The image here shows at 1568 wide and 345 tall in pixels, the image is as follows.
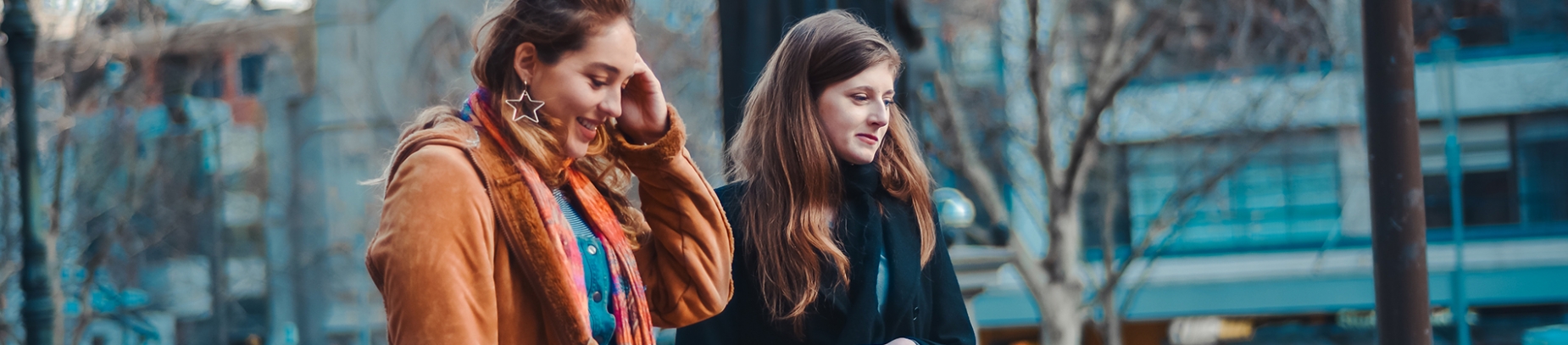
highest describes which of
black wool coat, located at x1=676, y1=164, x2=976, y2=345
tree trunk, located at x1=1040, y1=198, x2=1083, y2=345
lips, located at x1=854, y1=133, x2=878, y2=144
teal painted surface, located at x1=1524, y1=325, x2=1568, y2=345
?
lips, located at x1=854, y1=133, x2=878, y2=144

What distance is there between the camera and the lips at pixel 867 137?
270 cm

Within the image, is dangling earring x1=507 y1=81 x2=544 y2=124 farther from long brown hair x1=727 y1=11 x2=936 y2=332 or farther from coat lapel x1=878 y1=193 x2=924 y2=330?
coat lapel x1=878 y1=193 x2=924 y2=330

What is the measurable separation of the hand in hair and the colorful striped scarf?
121 millimetres

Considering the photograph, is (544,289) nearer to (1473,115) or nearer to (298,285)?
(298,285)

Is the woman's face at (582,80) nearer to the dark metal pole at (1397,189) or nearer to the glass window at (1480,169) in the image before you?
the dark metal pole at (1397,189)

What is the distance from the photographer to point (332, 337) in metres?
22.9

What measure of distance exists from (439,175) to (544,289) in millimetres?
231

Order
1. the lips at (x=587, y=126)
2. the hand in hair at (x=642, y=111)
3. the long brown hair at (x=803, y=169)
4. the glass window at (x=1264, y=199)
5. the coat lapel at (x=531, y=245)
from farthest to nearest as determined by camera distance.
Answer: the glass window at (x=1264, y=199) < the long brown hair at (x=803, y=169) < the hand in hair at (x=642, y=111) < the lips at (x=587, y=126) < the coat lapel at (x=531, y=245)

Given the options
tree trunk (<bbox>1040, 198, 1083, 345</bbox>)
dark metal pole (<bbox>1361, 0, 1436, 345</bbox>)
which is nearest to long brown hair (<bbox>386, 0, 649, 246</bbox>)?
dark metal pole (<bbox>1361, 0, 1436, 345</bbox>)

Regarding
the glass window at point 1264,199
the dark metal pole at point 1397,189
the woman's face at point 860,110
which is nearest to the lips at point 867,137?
the woman's face at point 860,110

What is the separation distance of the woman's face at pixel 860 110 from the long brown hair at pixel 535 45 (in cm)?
82

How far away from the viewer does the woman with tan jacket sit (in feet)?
5.45

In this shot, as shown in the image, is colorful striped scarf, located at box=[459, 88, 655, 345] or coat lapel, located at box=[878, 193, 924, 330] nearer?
colorful striped scarf, located at box=[459, 88, 655, 345]

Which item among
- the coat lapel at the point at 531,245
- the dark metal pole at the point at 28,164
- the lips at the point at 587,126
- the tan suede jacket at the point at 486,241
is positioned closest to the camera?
the tan suede jacket at the point at 486,241
